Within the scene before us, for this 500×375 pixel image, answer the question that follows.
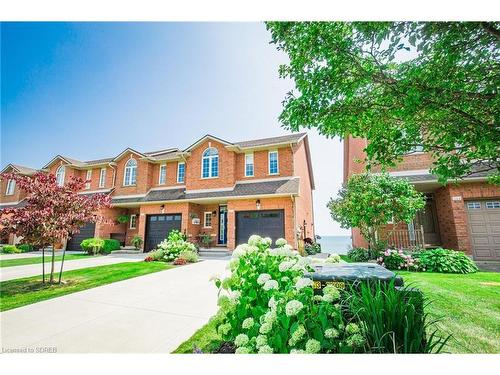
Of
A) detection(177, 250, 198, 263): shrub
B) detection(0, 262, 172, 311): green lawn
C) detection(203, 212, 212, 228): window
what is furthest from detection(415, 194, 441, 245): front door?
detection(0, 262, 172, 311): green lawn

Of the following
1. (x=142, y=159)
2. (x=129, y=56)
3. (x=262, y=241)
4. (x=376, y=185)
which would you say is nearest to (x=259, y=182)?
(x=376, y=185)

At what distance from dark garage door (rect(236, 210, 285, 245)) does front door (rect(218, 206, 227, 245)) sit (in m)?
2.20

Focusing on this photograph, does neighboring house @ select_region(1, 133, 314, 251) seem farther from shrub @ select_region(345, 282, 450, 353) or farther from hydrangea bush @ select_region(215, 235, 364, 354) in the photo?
shrub @ select_region(345, 282, 450, 353)

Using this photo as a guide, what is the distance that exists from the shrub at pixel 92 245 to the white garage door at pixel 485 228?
20155 millimetres

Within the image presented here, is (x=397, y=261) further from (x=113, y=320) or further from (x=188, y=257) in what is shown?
(x=113, y=320)

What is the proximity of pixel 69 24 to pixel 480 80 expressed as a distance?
Result: 19.6 ft

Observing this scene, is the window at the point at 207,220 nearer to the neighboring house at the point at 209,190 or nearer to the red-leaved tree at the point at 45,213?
the neighboring house at the point at 209,190

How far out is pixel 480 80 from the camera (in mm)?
3150

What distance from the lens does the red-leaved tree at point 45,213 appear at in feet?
20.4

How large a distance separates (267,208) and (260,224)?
3.48 ft

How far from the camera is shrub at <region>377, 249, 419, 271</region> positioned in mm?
8781

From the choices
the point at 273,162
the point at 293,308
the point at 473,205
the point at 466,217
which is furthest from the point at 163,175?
the point at 473,205

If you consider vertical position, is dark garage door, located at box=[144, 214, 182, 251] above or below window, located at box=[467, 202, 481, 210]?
below
